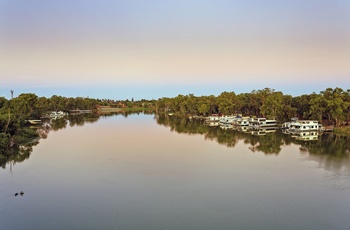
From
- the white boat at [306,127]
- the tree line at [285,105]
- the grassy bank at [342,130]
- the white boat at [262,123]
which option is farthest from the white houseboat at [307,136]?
the white boat at [262,123]

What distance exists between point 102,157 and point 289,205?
46.1ft

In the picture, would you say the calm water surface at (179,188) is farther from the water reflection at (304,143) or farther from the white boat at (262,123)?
the white boat at (262,123)

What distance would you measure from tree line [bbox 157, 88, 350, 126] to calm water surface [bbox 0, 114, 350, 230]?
1151 cm

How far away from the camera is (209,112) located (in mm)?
63250

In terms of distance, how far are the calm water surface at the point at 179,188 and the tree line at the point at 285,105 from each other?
11508 mm

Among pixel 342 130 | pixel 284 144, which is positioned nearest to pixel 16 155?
pixel 284 144

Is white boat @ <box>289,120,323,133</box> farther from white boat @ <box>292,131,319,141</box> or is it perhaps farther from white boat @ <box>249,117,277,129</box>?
→ white boat @ <box>249,117,277,129</box>

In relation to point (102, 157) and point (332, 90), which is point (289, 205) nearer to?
point (102, 157)

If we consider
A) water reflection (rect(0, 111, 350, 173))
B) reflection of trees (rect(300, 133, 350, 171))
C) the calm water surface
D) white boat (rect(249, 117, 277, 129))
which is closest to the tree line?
white boat (rect(249, 117, 277, 129))

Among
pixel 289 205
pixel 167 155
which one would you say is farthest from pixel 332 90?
pixel 289 205

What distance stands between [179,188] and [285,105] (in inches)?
1341

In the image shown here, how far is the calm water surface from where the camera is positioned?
11.6 meters

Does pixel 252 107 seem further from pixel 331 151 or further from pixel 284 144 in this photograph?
pixel 331 151

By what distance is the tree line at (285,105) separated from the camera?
3656 cm
